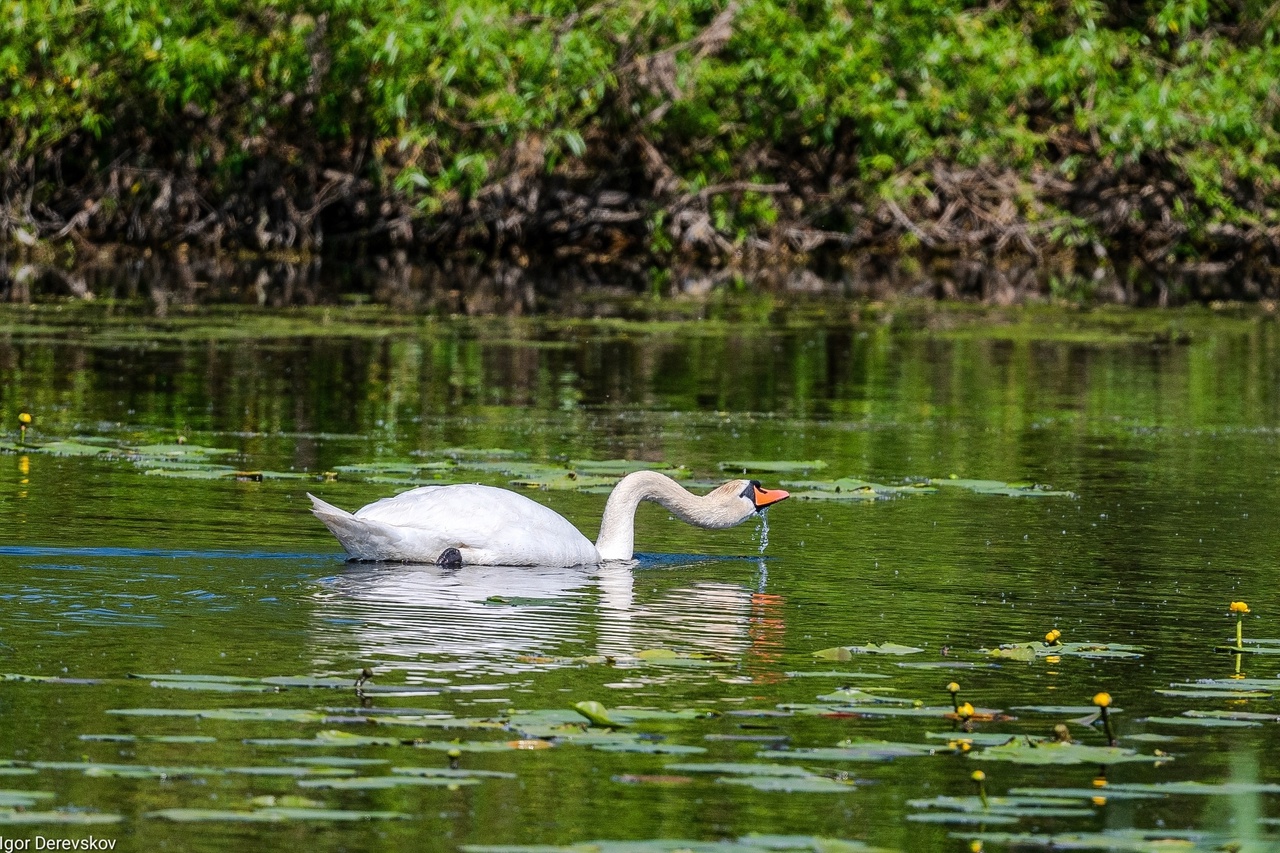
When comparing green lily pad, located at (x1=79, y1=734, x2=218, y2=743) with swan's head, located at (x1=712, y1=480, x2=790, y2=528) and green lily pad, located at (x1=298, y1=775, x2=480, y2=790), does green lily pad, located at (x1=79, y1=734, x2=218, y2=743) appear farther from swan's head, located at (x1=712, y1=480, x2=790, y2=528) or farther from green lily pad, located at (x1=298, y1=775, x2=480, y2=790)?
swan's head, located at (x1=712, y1=480, x2=790, y2=528)

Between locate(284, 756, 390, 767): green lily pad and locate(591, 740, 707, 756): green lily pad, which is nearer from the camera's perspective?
locate(284, 756, 390, 767): green lily pad

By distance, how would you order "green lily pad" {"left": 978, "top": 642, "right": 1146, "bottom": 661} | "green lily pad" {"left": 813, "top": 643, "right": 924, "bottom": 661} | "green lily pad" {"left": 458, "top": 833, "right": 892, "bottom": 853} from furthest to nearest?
"green lily pad" {"left": 978, "top": 642, "right": 1146, "bottom": 661}, "green lily pad" {"left": 813, "top": 643, "right": 924, "bottom": 661}, "green lily pad" {"left": 458, "top": 833, "right": 892, "bottom": 853}

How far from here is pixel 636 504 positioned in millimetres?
10281

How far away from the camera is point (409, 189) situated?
3158 centimetres

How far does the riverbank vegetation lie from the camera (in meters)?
31.0

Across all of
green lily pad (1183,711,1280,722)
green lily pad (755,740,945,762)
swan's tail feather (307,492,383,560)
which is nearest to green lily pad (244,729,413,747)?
green lily pad (755,740,945,762)

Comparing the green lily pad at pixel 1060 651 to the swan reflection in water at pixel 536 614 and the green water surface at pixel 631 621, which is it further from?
the swan reflection in water at pixel 536 614

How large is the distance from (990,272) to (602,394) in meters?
18.0

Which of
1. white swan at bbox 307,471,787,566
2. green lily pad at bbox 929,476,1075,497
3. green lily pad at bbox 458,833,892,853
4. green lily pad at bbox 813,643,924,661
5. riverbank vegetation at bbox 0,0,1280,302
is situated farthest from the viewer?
riverbank vegetation at bbox 0,0,1280,302

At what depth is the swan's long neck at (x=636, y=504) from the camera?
10.2 meters

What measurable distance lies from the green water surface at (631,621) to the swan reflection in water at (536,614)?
26mm

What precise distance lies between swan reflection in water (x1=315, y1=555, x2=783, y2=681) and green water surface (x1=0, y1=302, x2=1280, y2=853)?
0.03 metres

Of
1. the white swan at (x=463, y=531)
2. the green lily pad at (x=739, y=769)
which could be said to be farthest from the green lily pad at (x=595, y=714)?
the white swan at (x=463, y=531)

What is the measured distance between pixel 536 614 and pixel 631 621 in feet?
1.15
